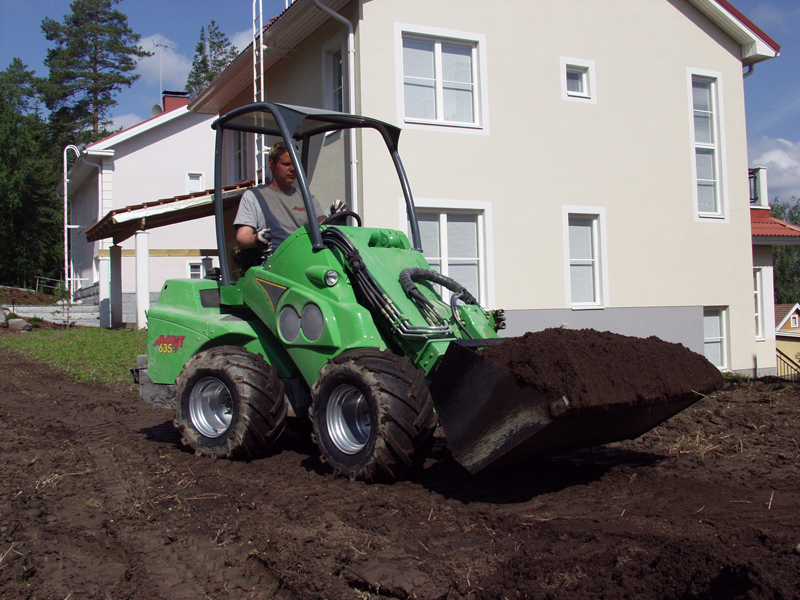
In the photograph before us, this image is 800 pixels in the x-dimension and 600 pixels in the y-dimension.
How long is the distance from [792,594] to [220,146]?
5.17 meters

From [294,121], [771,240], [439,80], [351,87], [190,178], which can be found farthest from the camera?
[190,178]

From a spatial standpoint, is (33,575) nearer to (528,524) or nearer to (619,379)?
(528,524)

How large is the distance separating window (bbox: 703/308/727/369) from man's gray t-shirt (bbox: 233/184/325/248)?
1032 cm

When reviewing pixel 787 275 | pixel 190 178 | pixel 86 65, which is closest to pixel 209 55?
pixel 86 65

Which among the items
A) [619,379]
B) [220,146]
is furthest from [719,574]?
[220,146]

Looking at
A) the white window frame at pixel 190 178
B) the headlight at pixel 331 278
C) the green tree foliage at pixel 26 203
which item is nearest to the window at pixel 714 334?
the headlight at pixel 331 278

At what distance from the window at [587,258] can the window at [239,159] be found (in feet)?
28.3

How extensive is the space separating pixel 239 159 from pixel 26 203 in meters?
33.6

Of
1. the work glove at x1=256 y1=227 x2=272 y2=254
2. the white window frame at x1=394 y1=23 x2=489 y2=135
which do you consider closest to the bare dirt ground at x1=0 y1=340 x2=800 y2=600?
the work glove at x1=256 y1=227 x2=272 y2=254

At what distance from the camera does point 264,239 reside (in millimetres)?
5516

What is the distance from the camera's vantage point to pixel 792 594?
2307 millimetres

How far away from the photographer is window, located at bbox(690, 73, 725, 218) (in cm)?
1356

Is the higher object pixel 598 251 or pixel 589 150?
pixel 589 150

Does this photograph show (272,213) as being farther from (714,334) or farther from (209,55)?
(209,55)
